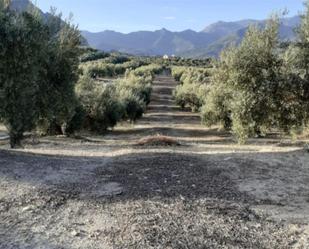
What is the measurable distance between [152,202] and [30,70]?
27.3 ft

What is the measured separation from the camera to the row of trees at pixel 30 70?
1612 cm

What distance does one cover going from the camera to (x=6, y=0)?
56.8 ft

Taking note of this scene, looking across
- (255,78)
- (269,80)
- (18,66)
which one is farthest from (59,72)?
(269,80)

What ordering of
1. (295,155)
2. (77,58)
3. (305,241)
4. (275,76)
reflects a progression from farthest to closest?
(77,58) < (275,76) < (295,155) < (305,241)

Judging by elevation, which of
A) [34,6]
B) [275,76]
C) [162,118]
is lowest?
[162,118]

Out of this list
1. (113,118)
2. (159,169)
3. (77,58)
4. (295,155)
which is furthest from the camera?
(113,118)

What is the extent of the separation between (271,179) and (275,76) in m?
6.86

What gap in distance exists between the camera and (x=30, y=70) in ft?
55.9

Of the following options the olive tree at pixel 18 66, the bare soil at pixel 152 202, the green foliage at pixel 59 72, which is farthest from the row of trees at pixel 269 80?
the olive tree at pixel 18 66

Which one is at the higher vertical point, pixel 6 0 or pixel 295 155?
pixel 6 0

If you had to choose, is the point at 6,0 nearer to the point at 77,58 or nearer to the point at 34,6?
the point at 34,6

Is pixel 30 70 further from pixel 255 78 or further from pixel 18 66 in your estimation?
pixel 255 78

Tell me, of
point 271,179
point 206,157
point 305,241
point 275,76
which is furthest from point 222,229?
point 275,76

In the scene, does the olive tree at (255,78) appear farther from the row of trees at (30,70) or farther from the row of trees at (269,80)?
the row of trees at (30,70)
